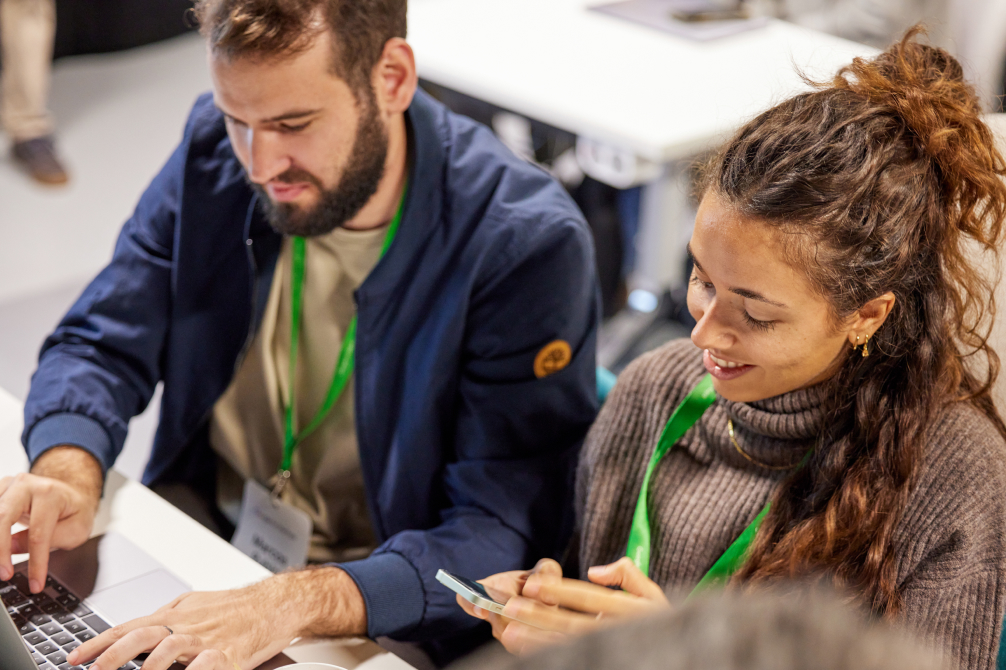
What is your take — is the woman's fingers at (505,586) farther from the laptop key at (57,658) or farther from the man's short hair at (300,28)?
the man's short hair at (300,28)

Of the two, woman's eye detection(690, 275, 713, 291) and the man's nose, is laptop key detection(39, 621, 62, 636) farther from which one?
woman's eye detection(690, 275, 713, 291)

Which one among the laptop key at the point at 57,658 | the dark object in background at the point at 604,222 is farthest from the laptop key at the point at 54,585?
the dark object in background at the point at 604,222

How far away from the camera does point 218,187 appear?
138 centimetres

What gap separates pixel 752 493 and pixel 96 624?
69 centimetres

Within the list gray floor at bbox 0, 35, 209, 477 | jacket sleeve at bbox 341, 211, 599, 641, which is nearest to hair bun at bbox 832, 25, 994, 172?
jacket sleeve at bbox 341, 211, 599, 641

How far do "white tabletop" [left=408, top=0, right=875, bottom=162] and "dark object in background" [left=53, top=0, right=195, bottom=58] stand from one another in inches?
97.7

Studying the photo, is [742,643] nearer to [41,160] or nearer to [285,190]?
[285,190]

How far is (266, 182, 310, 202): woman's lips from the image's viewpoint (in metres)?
1.28

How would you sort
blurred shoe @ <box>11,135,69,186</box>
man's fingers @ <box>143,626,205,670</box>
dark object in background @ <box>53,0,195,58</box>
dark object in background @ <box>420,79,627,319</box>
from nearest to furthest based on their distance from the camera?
man's fingers @ <box>143,626,205,670</box>
dark object in background @ <box>420,79,627,319</box>
blurred shoe @ <box>11,135,69,186</box>
dark object in background @ <box>53,0,195,58</box>

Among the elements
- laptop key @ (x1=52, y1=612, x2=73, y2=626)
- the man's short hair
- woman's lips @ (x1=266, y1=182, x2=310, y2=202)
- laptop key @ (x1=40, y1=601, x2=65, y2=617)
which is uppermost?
the man's short hair

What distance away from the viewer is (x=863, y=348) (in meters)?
0.98

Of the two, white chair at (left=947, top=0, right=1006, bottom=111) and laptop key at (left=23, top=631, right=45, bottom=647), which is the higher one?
white chair at (left=947, top=0, right=1006, bottom=111)

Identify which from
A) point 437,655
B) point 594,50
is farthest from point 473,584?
point 594,50

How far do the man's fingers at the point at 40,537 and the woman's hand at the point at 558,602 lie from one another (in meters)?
0.44
